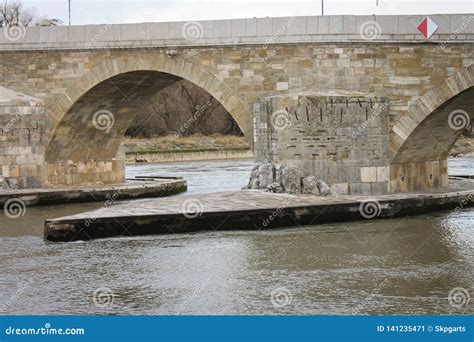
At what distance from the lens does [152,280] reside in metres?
11.8

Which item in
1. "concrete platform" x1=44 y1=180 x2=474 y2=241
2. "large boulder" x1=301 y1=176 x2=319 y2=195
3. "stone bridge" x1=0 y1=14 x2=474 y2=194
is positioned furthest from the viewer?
"stone bridge" x1=0 y1=14 x2=474 y2=194

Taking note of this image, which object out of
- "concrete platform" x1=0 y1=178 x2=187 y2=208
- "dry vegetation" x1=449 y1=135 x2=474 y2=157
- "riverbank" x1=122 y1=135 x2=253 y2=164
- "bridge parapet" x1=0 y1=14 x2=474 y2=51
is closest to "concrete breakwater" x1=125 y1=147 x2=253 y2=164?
"riverbank" x1=122 y1=135 x2=253 y2=164

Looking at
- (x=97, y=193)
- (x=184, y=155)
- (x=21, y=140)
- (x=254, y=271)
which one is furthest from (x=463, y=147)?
(x=254, y=271)

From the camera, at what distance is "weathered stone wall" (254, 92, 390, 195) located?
56.5ft

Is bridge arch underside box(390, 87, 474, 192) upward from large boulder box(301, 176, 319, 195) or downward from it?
upward

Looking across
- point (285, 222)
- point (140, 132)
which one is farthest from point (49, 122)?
point (140, 132)

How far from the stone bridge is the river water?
1883 mm

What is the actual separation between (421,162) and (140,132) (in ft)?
93.5

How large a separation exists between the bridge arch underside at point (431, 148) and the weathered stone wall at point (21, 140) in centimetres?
712

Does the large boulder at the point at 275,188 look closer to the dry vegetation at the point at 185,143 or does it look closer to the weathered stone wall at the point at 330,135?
the weathered stone wall at the point at 330,135

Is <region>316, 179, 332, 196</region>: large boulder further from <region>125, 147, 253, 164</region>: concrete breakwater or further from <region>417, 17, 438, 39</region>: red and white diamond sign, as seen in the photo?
<region>125, 147, 253, 164</region>: concrete breakwater

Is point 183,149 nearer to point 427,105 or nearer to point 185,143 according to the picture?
point 185,143

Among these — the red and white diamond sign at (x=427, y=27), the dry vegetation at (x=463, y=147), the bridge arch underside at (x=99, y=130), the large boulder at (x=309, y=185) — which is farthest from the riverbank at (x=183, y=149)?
the red and white diamond sign at (x=427, y=27)

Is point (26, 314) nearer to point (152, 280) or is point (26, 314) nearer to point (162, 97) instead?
point (152, 280)
